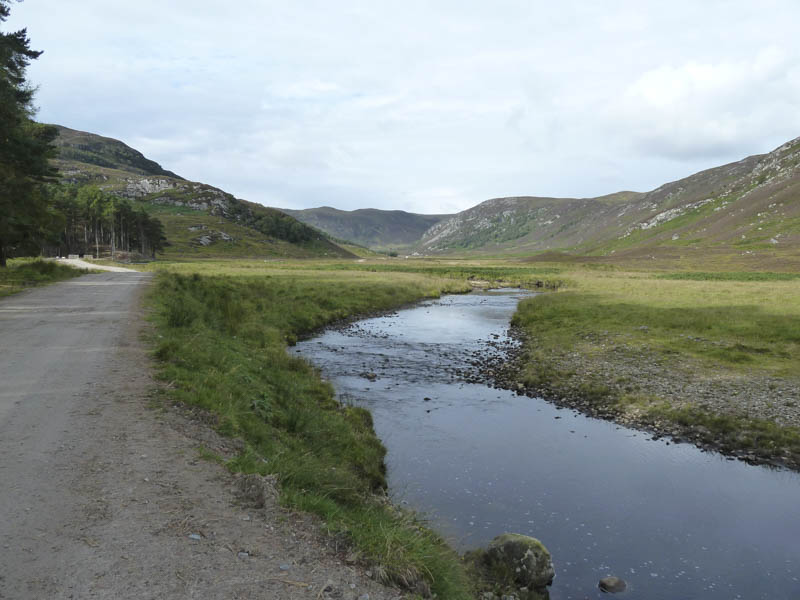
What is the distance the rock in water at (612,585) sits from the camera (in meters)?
8.85

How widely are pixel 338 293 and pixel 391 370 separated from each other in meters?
28.3

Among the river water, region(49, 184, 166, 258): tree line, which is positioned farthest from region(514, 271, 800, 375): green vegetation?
region(49, 184, 166, 258): tree line

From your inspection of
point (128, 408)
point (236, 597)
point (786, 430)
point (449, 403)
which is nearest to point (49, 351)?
point (128, 408)

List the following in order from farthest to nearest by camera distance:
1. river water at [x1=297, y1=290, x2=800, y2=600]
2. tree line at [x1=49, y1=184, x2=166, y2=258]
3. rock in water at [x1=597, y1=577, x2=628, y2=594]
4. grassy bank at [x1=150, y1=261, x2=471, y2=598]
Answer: tree line at [x1=49, y1=184, x2=166, y2=258], river water at [x1=297, y1=290, x2=800, y2=600], rock in water at [x1=597, y1=577, x2=628, y2=594], grassy bank at [x1=150, y1=261, x2=471, y2=598]

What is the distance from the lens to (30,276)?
3659cm

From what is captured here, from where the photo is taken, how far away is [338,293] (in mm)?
52031

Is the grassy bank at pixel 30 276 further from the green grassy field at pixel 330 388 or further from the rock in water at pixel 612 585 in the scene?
the rock in water at pixel 612 585

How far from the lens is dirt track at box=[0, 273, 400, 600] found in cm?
512

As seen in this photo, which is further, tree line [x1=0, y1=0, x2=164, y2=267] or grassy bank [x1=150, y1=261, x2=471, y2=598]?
tree line [x1=0, y1=0, x2=164, y2=267]

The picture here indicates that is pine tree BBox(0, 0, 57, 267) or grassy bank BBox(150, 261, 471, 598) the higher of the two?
pine tree BBox(0, 0, 57, 267)

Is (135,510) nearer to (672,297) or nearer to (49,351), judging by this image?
(49,351)

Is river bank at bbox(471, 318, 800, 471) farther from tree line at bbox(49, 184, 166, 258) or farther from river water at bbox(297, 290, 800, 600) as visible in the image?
tree line at bbox(49, 184, 166, 258)

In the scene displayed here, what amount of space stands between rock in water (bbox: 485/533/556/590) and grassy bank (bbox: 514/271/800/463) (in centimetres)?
952

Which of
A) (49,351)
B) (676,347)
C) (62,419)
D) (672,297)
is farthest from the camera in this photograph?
(672,297)
